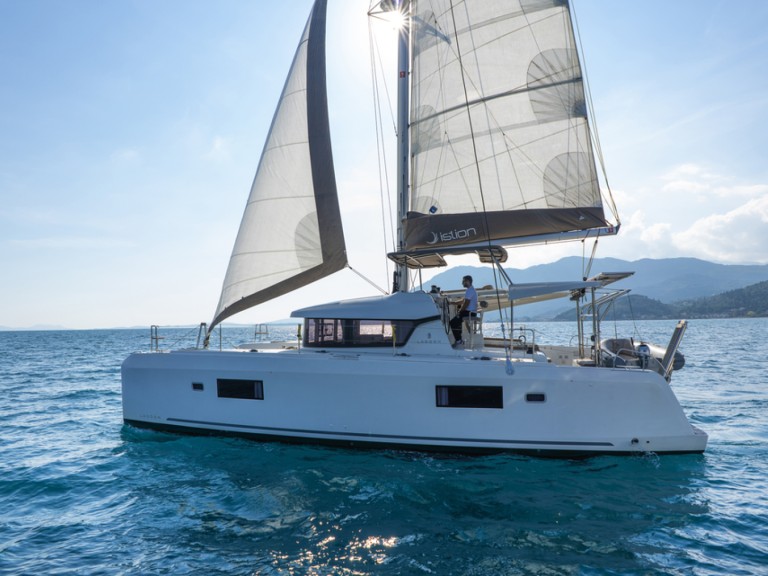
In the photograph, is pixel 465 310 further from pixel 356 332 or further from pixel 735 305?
pixel 735 305

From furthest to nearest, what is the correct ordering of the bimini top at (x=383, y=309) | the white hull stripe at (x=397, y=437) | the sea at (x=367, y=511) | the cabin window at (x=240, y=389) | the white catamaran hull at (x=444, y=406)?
the bimini top at (x=383, y=309)
the cabin window at (x=240, y=389)
the white hull stripe at (x=397, y=437)
the white catamaran hull at (x=444, y=406)
the sea at (x=367, y=511)

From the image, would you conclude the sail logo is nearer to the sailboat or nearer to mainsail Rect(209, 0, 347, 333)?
the sailboat

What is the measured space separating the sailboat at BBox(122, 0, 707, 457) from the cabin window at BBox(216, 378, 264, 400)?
0.09 feet

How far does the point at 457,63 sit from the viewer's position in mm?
9258

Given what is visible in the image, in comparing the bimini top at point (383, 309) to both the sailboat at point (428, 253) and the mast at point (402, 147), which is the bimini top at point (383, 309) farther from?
the mast at point (402, 147)

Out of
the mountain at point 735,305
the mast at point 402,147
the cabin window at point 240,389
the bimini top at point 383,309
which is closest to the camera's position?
the cabin window at point 240,389

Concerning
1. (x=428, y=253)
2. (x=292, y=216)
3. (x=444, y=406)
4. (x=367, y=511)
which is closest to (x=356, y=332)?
(x=428, y=253)

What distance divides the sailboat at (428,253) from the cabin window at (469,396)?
0.02 metres

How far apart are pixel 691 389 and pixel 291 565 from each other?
14.6 m

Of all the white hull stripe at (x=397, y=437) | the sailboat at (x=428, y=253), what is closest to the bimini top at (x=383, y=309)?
the sailboat at (x=428, y=253)

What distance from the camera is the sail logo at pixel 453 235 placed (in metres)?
9.03

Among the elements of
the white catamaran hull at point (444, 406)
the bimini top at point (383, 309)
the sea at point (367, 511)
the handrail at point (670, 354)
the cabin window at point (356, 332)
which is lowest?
the sea at point (367, 511)

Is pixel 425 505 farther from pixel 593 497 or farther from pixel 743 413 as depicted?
pixel 743 413

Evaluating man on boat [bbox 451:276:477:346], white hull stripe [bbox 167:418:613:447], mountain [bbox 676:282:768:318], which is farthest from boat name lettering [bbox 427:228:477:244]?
mountain [bbox 676:282:768:318]
